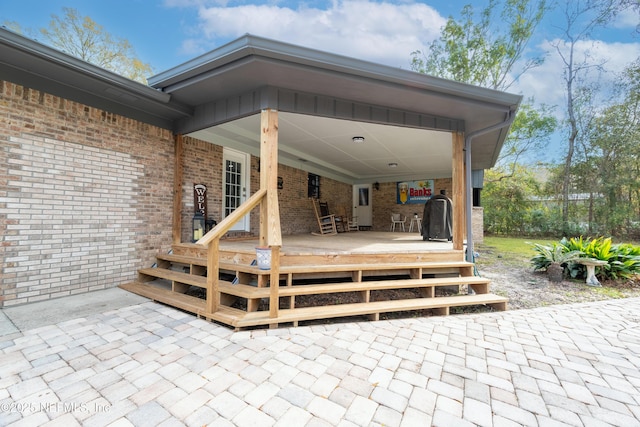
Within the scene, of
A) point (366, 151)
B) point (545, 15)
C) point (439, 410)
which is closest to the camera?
point (439, 410)

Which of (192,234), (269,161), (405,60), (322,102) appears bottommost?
(192,234)

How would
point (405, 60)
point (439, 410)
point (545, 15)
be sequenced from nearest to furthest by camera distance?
point (439, 410), point (545, 15), point (405, 60)

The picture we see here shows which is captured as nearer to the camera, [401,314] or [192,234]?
[401,314]

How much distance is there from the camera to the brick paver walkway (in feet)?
4.91

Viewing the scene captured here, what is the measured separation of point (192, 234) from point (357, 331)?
11.6 ft

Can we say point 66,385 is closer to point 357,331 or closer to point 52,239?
point 357,331

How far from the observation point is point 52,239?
3283 millimetres

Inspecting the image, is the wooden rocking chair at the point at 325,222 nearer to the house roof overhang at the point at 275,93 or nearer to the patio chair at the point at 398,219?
the house roof overhang at the point at 275,93

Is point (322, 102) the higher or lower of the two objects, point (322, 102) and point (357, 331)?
the higher

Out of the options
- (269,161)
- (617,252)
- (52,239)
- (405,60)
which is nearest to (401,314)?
(269,161)

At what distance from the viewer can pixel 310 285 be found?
3.20m

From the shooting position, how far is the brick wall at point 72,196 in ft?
9.87

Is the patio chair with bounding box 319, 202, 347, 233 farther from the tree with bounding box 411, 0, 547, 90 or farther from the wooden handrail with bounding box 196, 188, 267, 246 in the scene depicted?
the tree with bounding box 411, 0, 547, 90

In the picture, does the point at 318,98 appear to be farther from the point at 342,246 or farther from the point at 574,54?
the point at 574,54
